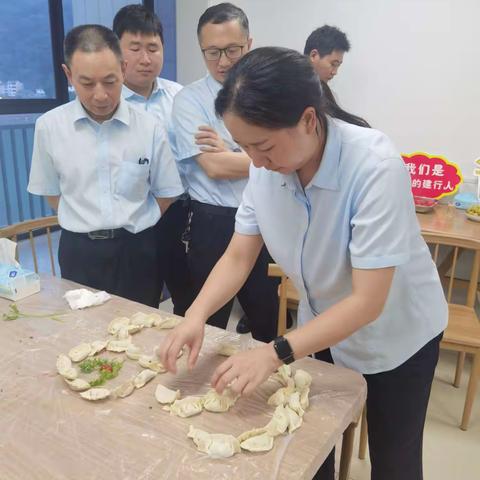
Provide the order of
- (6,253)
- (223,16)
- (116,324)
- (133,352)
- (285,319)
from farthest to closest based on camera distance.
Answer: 1. (285,319)
2. (223,16)
3. (6,253)
4. (116,324)
5. (133,352)

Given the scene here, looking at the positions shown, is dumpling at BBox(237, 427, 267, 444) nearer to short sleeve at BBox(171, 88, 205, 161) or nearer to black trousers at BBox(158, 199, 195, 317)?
short sleeve at BBox(171, 88, 205, 161)

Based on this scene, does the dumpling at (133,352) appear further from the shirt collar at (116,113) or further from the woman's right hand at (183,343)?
the shirt collar at (116,113)

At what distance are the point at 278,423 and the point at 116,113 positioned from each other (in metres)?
1.22

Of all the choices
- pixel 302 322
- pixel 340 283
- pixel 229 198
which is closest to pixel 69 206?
pixel 229 198

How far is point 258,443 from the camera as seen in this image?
832 mm

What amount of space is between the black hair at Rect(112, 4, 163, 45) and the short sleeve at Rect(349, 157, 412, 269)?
1487 millimetres

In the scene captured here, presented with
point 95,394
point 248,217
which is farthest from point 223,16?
point 95,394

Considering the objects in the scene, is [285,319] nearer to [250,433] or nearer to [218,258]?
[218,258]

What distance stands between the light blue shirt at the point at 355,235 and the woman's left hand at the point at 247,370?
0.77ft

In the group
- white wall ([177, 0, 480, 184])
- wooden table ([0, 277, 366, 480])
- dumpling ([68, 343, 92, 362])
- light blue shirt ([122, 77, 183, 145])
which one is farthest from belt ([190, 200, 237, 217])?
white wall ([177, 0, 480, 184])

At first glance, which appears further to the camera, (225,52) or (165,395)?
(225,52)

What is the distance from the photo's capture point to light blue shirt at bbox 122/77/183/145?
2.06 metres

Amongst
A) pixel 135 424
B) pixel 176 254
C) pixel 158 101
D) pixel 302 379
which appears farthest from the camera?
pixel 176 254

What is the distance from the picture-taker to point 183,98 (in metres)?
1.87
